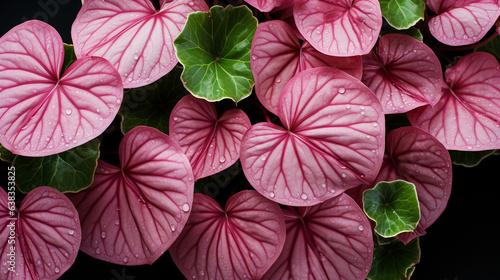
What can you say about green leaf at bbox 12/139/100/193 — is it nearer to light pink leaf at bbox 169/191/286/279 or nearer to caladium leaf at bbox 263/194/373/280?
light pink leaf at bbox 169/191/286/279

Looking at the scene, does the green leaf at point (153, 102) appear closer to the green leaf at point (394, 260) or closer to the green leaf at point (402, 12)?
the green leaf at point (402, 12)

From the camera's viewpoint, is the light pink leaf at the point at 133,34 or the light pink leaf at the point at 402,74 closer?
the light pink leaf at the point at 133,34

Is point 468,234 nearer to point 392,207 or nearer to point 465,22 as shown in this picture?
point 392,207

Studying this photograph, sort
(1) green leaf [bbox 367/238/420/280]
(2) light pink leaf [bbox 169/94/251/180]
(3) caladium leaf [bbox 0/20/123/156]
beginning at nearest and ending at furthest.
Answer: (3) caladium leaf [bbox 0/20/123/156] < (2) light pink leaf [bbox 169/94/251/180] < (1) green leaf [bbox 367/238/420/280]

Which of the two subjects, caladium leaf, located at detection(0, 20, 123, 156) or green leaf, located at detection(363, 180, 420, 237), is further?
green leaf, located at detection(363, 180, 420, 237)

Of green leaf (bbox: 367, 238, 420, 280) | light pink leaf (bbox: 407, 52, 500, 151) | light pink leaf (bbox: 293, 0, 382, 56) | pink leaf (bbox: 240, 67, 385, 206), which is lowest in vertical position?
green leaf (bbox: 367, 238, 420, 280)

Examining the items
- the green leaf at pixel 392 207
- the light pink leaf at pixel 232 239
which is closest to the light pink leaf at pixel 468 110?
the green leaf at pixel 392 207

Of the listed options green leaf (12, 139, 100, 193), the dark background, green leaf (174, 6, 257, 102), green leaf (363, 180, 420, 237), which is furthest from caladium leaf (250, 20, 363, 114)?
the dark background

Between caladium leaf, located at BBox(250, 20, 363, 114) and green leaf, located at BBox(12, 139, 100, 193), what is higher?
caladium leaf, located at BBox(250, 20, 363, 114)

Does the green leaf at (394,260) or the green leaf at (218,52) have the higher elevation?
the green leaf at (218,52)
